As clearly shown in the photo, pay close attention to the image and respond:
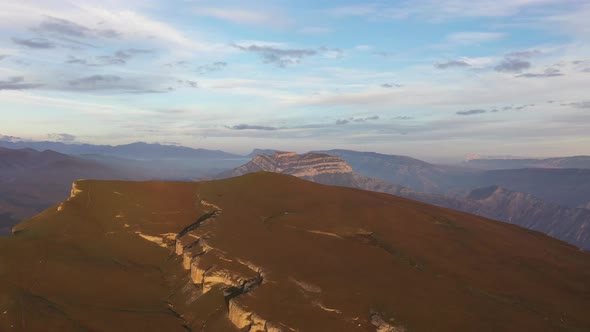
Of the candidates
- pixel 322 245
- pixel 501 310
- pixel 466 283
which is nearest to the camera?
pixel 501 310

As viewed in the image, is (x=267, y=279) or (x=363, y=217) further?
(x=363, y=217)

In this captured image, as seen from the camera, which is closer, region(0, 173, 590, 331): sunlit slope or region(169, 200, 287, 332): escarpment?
region(0, 173, 590, 331): sunlit slope

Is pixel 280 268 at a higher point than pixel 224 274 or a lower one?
higher

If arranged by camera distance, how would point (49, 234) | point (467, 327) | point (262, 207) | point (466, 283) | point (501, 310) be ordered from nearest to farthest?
point (467, 327)
point (501, 310)
point (466, 283)
point (49, 234)
point (262, 207)

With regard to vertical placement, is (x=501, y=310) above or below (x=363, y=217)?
below

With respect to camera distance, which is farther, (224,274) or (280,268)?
(224,274)

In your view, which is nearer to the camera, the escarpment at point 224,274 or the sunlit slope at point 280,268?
the sunlit slope at point 280,268

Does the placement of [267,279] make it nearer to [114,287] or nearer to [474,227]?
[114,287]

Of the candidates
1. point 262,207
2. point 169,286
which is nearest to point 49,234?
point 169,286
